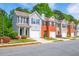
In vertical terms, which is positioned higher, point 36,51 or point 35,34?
point 35,34

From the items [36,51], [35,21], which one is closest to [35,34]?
[35,21]

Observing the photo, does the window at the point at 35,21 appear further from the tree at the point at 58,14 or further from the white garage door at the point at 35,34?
the tree at the point at 58,14

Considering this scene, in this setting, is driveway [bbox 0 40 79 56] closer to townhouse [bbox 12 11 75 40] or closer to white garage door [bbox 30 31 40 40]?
townhouse [bbox 12 11 75 40]

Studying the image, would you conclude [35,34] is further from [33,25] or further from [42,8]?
[42,8]

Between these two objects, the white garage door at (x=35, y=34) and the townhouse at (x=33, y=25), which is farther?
the white garage door at (x=35, y=34)

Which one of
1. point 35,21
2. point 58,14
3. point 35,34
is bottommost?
A: point 35,34

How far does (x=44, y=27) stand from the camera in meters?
62.9

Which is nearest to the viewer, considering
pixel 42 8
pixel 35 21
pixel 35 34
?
pixel 35 34

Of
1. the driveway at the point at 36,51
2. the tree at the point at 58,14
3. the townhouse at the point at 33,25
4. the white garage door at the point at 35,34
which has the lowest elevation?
the driveway at the point at 36,51

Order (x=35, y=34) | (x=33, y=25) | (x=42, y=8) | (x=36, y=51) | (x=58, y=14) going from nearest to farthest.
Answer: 1. (x=36, y=51)
2. (x=33, y=25)
3. (x=35, y=34)
4. (x=42, y=8)
5. (x=58, y=14)

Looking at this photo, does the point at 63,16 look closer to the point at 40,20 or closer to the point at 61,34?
the point at 61,34

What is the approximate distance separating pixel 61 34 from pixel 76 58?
54.2m

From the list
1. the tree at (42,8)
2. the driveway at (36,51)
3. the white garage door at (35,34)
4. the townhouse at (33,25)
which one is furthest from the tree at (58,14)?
the driveway at (36,51)

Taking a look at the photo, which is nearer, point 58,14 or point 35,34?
point 35,34
